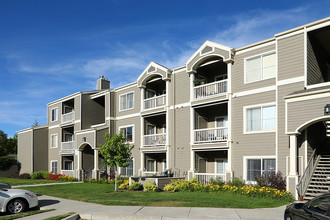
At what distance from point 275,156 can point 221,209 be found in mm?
6424

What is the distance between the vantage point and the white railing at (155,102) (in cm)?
2473

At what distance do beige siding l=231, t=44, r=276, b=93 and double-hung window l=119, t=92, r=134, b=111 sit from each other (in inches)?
434

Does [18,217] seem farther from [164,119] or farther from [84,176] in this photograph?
[84,176]

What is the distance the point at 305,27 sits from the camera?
16266mm

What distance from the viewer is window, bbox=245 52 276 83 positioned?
17984 mm

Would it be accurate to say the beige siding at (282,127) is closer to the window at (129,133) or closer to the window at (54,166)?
the window at (129,133)

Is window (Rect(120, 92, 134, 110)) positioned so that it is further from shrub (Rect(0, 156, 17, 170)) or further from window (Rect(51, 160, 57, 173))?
shrub (Rect(0, 156, 17, 170))

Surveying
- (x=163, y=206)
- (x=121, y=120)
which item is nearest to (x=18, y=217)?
(x=163, y=206)

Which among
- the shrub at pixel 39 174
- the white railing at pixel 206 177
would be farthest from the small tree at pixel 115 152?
the shrub at pixel 39 174

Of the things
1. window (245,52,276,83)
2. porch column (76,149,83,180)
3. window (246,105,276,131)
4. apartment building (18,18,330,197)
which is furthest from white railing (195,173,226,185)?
porch column (76,149,83,180)

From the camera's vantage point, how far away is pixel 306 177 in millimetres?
15070

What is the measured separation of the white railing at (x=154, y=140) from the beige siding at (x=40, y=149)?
1740 cm

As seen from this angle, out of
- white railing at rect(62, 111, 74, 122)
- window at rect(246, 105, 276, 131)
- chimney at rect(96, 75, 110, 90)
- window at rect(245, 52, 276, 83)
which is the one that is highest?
chimney at rect(96, 75, 110, 90)

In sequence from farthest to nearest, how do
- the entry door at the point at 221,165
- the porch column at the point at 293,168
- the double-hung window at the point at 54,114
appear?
the double-hung window at the point at 54,114 → the entry door at the point at 221,165 → the porch column at the point at 293,168
